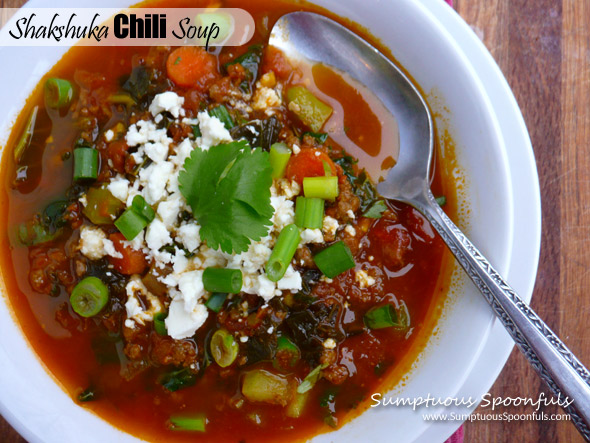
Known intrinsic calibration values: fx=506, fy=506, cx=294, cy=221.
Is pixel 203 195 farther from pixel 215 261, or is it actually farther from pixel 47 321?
pixel 47 321

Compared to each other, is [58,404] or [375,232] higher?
[375,232]

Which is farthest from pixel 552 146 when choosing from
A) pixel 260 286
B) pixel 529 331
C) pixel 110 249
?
pixel 110 249

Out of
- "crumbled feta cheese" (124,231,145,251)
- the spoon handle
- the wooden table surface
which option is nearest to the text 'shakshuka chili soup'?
"crumbled feta cheese" (124,231,145,251)

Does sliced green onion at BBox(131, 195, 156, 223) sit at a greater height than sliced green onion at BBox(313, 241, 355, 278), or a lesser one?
greater

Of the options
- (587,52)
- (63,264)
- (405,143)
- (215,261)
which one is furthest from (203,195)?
(587,52)

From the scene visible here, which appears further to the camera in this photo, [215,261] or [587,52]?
[587,52]

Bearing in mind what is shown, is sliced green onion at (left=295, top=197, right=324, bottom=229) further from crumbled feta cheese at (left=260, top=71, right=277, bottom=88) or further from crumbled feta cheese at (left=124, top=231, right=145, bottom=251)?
crumbled feta cheese at (left=124, top=231, right=145, bottom=251)
